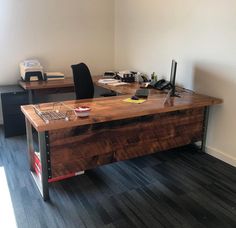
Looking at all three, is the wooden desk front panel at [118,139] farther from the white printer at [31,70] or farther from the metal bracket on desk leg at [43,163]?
the white printer at [31,70]

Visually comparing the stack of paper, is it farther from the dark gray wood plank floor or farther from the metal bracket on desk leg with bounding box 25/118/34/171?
the metal bracket on desk leg with bounding box 25/118/34/171

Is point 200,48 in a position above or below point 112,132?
above

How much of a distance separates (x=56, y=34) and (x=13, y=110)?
1471 mm

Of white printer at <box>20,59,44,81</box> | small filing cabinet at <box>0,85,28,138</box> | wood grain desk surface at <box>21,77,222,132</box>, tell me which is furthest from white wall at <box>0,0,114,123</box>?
wood grain desk surface at <box>21,77,222,132</box>

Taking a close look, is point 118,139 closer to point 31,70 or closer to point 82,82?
point 82,82

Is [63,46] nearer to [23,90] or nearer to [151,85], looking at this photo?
[23,90]

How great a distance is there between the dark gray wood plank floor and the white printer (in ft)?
4.28

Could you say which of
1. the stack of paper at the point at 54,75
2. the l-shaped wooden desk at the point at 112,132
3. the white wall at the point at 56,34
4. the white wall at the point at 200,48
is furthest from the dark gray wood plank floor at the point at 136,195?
the white wall at the point at 56,34

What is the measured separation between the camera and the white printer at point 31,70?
159 inches

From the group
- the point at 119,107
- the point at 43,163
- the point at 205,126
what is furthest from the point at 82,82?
the point at 205,126

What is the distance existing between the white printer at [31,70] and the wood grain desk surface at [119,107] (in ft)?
4.82

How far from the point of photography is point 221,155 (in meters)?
3.21

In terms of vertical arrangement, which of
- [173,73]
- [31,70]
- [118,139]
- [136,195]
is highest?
[173,73]

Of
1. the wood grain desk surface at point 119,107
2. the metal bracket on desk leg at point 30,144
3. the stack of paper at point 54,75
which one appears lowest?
the metal bracket on desk leg at point 30,144
